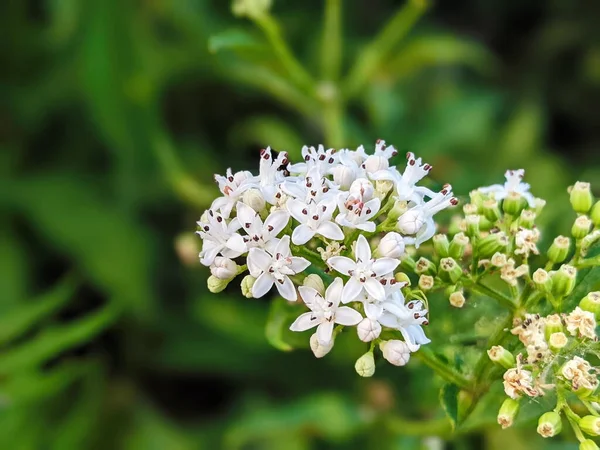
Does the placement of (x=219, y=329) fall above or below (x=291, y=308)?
below

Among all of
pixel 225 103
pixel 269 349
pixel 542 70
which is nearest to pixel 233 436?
pixel 269 349

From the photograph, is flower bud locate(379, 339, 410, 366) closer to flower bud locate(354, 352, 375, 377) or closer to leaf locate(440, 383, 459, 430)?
flower bud locate(354, 352, 375, 377)

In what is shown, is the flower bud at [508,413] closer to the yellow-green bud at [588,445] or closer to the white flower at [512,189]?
the yellow-green bud at [588,445]

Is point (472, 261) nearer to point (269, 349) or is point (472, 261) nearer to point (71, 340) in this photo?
point (71, 340)

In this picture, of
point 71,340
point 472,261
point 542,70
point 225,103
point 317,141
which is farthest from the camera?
point 542,70

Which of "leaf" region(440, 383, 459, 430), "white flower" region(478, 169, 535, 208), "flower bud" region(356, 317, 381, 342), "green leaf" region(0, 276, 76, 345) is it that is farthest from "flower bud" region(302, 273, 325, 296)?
"green leaf" region(0, 276, 76, 345)

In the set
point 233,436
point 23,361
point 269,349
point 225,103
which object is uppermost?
point 225,103

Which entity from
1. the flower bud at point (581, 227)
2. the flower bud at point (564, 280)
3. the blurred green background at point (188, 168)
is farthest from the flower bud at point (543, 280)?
the blurred green background at point (188, 168)
